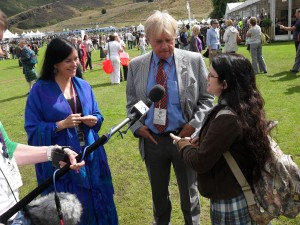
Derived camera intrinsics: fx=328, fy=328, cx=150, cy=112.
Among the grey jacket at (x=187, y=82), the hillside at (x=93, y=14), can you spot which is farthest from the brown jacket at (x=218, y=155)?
the hillside at (x=93, y=14)

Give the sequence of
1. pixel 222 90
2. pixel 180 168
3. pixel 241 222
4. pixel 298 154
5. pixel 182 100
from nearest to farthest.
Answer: pixel 222 90 < pixel 241 222 < pixel 182 100 < pixel 180 168 < pixel 298 154

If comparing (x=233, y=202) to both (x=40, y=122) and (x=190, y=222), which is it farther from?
(x=40, y=122)

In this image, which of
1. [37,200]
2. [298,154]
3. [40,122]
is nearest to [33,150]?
[37,200]

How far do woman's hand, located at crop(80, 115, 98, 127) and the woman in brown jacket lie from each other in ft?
3.51

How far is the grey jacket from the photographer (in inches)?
112

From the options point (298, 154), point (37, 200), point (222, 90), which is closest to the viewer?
point (37, 200)

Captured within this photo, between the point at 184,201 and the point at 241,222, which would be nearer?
the point at 241,222

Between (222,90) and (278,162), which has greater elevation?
(222,90)

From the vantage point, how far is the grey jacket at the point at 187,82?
2846 millimetres

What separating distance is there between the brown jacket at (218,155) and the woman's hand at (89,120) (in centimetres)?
100

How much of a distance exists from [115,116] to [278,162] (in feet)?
20.5

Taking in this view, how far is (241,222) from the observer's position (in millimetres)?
2225

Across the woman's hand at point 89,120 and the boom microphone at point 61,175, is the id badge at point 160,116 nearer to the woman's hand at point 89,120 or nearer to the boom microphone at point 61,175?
the woman's hand at point 89,120

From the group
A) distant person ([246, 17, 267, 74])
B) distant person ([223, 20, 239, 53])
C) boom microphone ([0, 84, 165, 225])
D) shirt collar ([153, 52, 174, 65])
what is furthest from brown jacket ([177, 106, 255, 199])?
distant person ([223, 20, 239, 53])
